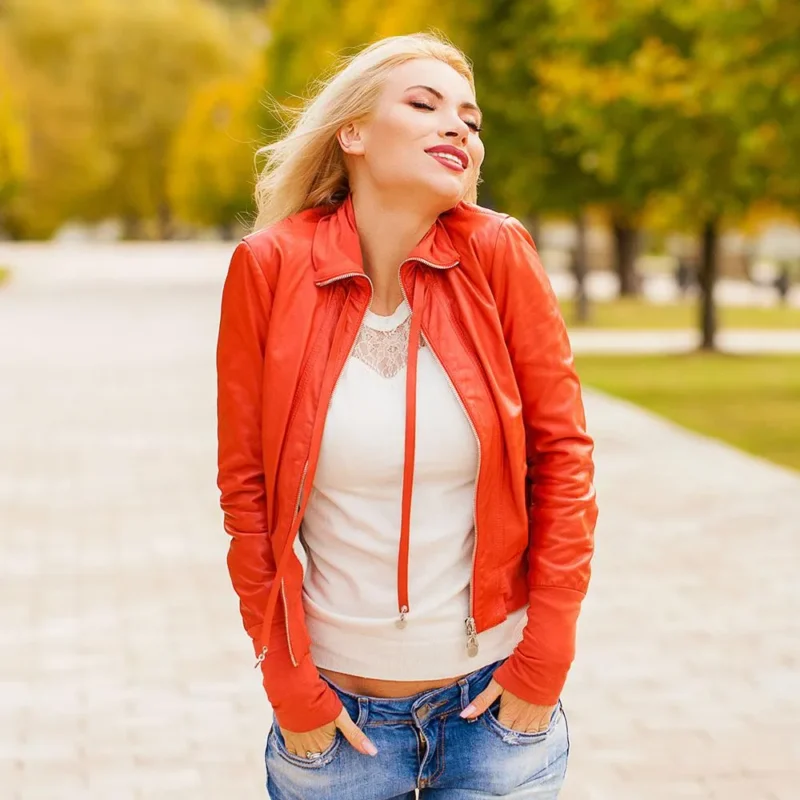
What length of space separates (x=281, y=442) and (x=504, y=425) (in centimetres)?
34

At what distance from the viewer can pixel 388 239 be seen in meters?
2.64

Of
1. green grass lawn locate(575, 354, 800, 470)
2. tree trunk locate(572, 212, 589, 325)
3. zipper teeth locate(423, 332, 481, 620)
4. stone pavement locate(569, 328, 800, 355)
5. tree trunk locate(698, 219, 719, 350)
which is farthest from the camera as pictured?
tree trunk locate(572, 212, 589, 325)

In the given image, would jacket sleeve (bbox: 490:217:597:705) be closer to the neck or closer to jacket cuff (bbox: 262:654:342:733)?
the neck

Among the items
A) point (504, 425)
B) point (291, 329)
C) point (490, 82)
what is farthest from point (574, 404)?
point (490, 82)

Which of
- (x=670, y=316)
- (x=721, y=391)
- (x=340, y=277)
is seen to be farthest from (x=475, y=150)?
(x=670, y=316)

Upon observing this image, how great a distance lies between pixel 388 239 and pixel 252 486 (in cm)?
45

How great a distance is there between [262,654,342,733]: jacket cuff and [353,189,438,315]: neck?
1.94 feet

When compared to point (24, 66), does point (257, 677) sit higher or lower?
→ higher

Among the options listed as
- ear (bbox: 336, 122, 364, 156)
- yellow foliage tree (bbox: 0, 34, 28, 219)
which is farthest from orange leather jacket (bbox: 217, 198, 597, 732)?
yellow foliage tree (bbox: 0, 34, 28, 219)

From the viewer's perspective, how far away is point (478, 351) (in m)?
2.50

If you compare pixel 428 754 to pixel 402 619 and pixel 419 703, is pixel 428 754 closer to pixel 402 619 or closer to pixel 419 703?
pixel 419 703

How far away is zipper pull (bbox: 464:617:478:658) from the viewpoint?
255 cm

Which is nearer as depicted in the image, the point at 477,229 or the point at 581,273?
the point at 477,229

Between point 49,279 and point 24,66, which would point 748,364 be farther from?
point 24,66
